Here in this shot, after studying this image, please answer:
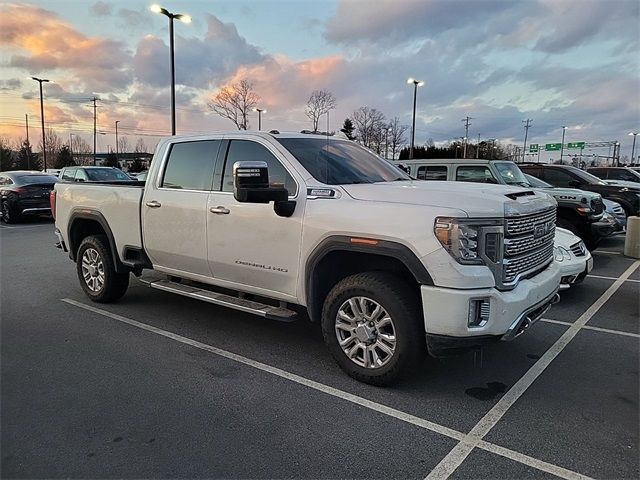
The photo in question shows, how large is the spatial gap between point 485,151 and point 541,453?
6730 cm

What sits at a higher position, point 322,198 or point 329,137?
point 329,137

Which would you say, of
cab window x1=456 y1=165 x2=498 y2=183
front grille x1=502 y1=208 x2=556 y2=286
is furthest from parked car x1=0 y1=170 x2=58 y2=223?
front grille x1=502 y1=208 x2=556 y2=286

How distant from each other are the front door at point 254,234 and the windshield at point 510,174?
7.18 m

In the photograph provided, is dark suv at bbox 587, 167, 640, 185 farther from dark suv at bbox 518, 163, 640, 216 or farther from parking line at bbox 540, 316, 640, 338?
parking line at bbox 540, 316, 640, 338

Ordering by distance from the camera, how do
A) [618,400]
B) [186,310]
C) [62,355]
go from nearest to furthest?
[618,400]
[62,355]
[186,310]

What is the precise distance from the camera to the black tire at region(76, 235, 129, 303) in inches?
234

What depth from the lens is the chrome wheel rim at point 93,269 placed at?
6070 millimetres

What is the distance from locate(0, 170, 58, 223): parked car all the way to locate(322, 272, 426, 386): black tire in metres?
14.2

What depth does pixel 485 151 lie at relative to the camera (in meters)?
65.6

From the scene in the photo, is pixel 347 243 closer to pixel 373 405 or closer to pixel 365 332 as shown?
pixel 365 332

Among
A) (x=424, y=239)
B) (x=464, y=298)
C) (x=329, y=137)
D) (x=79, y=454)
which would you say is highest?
(x=329, y=137)

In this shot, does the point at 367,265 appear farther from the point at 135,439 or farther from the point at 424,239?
the point at 135,439

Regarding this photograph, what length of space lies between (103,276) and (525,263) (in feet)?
15.8

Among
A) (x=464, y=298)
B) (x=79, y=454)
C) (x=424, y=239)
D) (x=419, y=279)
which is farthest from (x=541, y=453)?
(x=79, y=454)
